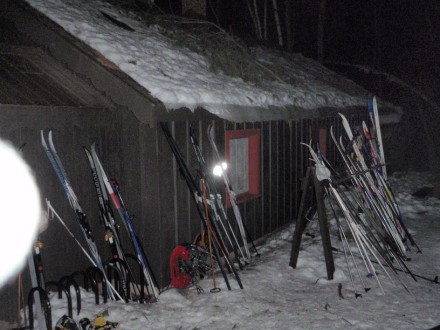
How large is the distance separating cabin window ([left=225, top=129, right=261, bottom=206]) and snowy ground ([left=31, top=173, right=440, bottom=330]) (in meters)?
1.59

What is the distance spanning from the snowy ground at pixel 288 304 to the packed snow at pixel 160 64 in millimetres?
2502

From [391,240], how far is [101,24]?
19.8 ft

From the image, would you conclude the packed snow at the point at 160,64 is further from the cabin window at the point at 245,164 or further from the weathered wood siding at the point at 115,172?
the cabin window at the point at 245,164

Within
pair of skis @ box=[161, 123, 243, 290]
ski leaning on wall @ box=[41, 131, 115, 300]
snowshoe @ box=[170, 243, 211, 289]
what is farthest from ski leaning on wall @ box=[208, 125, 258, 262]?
ski leaning on wall @ box=[41, 131, 115, 300]

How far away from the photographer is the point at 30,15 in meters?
5.64

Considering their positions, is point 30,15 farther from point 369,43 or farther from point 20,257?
point 369,43

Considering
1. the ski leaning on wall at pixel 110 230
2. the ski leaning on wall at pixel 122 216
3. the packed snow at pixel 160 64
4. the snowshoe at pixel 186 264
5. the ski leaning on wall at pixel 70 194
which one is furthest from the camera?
the snowshoe at pixel 186 264

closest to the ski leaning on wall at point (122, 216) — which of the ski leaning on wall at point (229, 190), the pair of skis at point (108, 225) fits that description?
the pair of skis at point (108, 225)

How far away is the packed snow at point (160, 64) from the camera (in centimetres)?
550

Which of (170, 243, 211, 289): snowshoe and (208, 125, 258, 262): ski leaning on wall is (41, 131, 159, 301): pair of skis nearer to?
(170, 243, 211, 289): snowshoe

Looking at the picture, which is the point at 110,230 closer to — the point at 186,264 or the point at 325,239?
the point at 186,264

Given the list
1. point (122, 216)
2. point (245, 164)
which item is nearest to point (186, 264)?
point (122, 216)

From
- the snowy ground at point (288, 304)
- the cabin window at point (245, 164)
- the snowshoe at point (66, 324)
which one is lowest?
the snowy ground at point (288, 304)

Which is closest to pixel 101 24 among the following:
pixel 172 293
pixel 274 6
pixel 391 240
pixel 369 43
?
pixel 172 293
